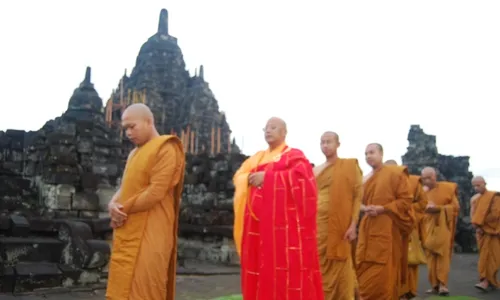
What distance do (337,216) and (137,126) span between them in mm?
2736

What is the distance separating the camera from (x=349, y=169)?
577 centimetres

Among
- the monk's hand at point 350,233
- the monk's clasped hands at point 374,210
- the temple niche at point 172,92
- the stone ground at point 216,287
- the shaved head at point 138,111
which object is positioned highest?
the temple niche at point 172,92

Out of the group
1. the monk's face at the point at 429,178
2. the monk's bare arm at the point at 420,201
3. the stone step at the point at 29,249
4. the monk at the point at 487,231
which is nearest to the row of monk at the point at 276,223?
the monk's bare arm at the point at 420,201

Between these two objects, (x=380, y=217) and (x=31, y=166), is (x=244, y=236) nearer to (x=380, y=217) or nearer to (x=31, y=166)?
(x=380, y=217)

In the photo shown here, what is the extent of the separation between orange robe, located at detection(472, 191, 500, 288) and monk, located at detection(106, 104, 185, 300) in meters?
6.79

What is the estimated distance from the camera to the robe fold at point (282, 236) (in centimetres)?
401

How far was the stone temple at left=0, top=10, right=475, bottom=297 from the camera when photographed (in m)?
6.02

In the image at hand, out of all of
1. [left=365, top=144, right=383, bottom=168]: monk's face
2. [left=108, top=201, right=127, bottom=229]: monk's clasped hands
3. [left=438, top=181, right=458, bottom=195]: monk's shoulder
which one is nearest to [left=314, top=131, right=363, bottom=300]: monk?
[left=365, top=144, right=383, bottom=168]: monk's face

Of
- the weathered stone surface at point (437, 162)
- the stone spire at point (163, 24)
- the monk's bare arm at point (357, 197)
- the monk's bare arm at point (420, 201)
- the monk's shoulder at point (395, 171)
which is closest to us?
the monk's bare arm at point (357, 197)

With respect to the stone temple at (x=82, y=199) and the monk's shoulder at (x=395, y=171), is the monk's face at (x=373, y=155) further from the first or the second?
the stone temple at (x=82, y=199)

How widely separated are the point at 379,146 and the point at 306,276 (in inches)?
115

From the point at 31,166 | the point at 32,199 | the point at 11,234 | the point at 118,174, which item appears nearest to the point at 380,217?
the point at 11,234

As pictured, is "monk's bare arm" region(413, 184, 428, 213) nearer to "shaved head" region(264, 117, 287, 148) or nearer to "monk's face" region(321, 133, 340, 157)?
"monk's face" region(321, 133, 340, 157)

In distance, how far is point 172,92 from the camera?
36656 millimetres
